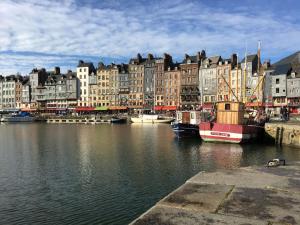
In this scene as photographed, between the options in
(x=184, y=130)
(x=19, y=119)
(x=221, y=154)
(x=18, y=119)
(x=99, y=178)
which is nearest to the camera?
(x=99, y=178)

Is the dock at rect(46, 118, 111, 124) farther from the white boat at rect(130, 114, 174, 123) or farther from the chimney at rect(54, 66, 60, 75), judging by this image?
the chimney at rect(54, 66, 60, 75)

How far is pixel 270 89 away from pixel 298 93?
842 centimetres

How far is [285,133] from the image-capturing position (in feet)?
135

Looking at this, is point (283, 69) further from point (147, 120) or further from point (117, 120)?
point (117, 120)

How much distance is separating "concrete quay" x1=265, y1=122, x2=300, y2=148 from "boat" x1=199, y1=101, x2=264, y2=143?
183cm

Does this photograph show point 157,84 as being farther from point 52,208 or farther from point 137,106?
point 52,208

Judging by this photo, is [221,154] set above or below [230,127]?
below

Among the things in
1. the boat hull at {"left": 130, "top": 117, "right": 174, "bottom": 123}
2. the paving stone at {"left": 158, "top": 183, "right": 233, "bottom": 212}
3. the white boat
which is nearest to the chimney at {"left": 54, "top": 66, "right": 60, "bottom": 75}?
the boat hull at {"left": 130, "top": 117, "right": 174, "bottom": 123}

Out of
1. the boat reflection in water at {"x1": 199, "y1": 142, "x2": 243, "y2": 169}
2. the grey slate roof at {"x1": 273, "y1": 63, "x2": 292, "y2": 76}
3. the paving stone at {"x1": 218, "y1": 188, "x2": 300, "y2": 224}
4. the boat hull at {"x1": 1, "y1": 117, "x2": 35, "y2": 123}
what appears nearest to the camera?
the paving stone at {"x1": 218, "y1": 188, "x2": 300, "y2": 224}

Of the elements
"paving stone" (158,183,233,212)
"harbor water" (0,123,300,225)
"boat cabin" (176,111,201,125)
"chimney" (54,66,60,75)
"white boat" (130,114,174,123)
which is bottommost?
"harbor water" (0,123,300,225)

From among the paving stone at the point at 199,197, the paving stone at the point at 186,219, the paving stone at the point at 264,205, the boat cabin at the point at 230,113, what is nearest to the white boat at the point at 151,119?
the boat cabin at the point at 230,113

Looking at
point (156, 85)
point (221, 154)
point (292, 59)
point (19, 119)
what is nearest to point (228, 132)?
point (221, 154)

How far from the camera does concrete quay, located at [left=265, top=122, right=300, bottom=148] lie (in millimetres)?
38959

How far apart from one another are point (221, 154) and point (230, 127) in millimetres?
8990
